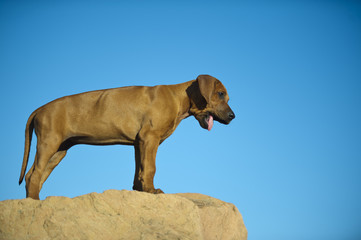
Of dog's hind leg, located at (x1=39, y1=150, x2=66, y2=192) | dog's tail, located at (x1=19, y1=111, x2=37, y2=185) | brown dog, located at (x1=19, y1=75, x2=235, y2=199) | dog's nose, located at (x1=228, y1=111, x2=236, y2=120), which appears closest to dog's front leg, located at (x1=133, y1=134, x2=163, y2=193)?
brown dog, located at (x1=19, y1=75, x2=235, y2=199)

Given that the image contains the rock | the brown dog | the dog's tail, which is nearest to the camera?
the rock

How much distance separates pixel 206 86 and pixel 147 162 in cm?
209

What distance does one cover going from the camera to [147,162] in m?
9.07

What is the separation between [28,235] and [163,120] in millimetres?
3445

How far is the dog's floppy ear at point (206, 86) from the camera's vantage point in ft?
31.7

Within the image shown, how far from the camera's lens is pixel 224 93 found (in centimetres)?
1003

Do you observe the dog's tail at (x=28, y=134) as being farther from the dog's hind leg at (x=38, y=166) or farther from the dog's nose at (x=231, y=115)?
the dog's nose at (x=231, y=115)

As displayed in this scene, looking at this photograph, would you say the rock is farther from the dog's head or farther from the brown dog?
the dog's head

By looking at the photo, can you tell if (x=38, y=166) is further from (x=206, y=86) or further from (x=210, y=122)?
(x=206, y=86)

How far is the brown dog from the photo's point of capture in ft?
30.0

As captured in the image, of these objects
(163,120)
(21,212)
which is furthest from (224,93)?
(21,212)

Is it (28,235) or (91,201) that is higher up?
(91,201)

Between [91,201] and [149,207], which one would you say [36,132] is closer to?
[91,201]

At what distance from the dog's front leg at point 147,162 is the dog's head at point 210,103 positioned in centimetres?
125
